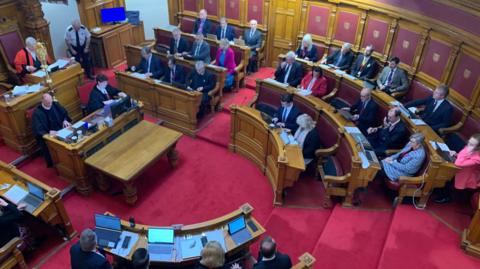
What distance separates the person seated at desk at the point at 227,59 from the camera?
809 centimetres

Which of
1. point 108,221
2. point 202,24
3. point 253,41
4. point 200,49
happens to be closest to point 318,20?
point 253,41

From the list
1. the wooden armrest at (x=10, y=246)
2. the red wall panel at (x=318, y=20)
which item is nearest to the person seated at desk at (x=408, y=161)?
the red wall panel at (x=318, y=20)

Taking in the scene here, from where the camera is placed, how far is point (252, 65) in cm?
918

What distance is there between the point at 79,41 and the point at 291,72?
4716 mm

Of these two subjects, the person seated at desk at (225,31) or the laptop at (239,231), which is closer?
the laptop at (239,231)

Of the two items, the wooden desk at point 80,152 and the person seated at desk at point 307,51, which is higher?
the person seated at desk at point 307,51

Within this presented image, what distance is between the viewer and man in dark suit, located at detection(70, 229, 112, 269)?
3.57m

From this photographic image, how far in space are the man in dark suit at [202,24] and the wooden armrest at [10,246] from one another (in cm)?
658

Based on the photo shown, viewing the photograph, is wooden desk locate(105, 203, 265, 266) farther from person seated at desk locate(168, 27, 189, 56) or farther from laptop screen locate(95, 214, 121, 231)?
person seated at desk locate(168, 27, 189, 56)

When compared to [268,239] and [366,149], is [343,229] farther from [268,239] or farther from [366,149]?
[268,239]

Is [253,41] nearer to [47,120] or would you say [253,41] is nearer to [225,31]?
[225,31]

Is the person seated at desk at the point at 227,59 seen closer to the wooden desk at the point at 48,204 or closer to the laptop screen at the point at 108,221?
the wooden desk at the point at 48,204

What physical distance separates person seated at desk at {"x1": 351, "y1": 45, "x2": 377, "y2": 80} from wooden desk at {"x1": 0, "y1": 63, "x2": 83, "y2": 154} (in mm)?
5423

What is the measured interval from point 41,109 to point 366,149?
480 cm
